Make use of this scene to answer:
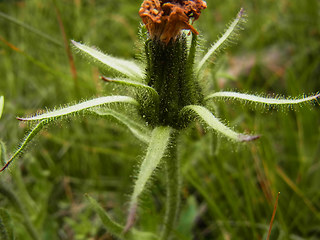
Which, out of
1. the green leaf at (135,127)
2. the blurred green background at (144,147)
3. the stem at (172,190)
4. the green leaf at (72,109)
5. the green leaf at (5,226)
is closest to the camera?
the green leaf at (72,109)

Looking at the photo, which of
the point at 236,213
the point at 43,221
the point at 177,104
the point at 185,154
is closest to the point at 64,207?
the point at 43,221

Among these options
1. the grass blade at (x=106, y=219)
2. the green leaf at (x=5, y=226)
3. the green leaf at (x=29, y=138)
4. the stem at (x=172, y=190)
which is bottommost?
the green leaf at (x=5, y=226)

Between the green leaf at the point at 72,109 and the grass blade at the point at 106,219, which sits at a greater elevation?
the green leaf at the point at 72,109

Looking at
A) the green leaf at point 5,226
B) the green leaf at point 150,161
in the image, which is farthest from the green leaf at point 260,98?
the green leaf at point 5,226

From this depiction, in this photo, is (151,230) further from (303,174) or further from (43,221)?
(303,174)

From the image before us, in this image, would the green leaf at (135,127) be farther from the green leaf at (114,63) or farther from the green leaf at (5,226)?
the green leaf at (5,226)

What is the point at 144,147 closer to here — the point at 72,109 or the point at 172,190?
the point at 172,190

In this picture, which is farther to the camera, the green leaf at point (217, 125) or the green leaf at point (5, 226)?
the green leaf at point (5, 226)

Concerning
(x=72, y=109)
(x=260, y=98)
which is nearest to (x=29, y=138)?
(x=72, y=109)

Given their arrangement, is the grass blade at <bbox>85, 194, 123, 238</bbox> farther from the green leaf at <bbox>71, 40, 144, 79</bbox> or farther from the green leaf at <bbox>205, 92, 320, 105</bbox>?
the green leaf at <bbox>205, 92, 320, 105</bbox>
